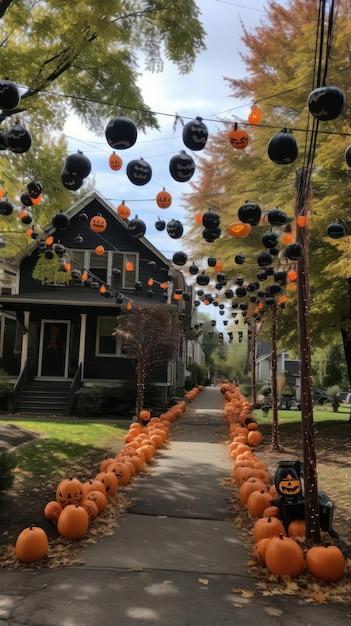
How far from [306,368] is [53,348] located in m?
16.9

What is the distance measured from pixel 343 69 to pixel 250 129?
2.78 metres

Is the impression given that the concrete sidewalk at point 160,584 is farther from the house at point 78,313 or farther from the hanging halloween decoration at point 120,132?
the house at point 78,313

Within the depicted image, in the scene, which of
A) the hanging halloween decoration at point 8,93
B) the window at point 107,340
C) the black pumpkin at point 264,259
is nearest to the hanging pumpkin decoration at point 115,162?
Answer: the hanging halloween decoration at point 8,93

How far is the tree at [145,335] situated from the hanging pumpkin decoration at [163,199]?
777cm

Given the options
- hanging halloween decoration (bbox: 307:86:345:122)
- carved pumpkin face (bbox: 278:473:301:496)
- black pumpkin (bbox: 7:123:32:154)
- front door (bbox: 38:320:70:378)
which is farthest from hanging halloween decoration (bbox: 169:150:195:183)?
front door (bbox: 38:320:70:378)

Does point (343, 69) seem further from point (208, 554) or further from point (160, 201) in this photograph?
point (208, 554)

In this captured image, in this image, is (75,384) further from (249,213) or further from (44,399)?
(249,213)

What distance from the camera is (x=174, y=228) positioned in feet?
33.8

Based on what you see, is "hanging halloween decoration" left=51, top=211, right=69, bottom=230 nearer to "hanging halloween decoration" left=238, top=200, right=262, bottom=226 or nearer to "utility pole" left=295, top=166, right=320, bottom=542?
"hanging halloween decoration" left=238, top=200, right=262, bottom=226

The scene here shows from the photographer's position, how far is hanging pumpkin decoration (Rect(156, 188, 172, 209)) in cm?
849

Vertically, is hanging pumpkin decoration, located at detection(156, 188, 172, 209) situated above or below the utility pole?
above

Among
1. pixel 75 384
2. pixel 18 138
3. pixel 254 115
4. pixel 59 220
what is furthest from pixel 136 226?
pixel 75 384

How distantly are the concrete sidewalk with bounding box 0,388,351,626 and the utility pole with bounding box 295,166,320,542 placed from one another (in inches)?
34.4

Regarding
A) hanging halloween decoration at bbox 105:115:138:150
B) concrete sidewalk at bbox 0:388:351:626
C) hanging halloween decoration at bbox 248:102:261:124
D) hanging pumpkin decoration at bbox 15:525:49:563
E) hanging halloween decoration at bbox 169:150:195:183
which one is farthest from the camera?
hanging halloween decoration at bbox 169:150:195:183
